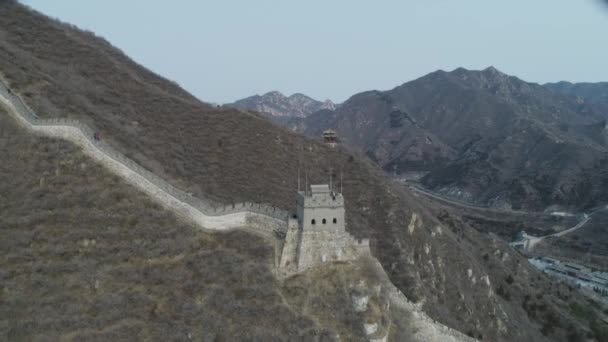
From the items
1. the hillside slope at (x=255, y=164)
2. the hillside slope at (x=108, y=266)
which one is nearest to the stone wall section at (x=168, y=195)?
the hillside slope at (x=108, y=266)

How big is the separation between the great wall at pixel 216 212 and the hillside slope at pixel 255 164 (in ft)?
38.2

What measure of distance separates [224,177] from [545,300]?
6022cm

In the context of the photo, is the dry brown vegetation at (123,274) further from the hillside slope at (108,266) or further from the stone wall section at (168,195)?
the stone wall section at (168,195)

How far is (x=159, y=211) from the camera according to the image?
3994 centimetres

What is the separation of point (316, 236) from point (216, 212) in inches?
345

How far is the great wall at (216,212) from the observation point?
1518 inches

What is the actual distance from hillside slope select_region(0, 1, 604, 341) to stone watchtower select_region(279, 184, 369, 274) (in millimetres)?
23052

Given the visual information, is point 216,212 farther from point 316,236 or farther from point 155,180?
point 316,236

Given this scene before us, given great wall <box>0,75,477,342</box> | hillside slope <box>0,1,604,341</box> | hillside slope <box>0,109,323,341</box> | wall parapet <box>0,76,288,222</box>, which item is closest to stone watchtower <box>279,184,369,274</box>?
great wall <box>0,75,477,342</box>

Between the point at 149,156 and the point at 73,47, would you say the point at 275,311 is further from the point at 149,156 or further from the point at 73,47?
the point at 73,47

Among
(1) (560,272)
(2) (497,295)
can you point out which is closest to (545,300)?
(2) (497,295)

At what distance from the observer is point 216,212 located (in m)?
40.5

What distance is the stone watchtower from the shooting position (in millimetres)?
37406

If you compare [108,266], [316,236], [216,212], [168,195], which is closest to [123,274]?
[108,266]
